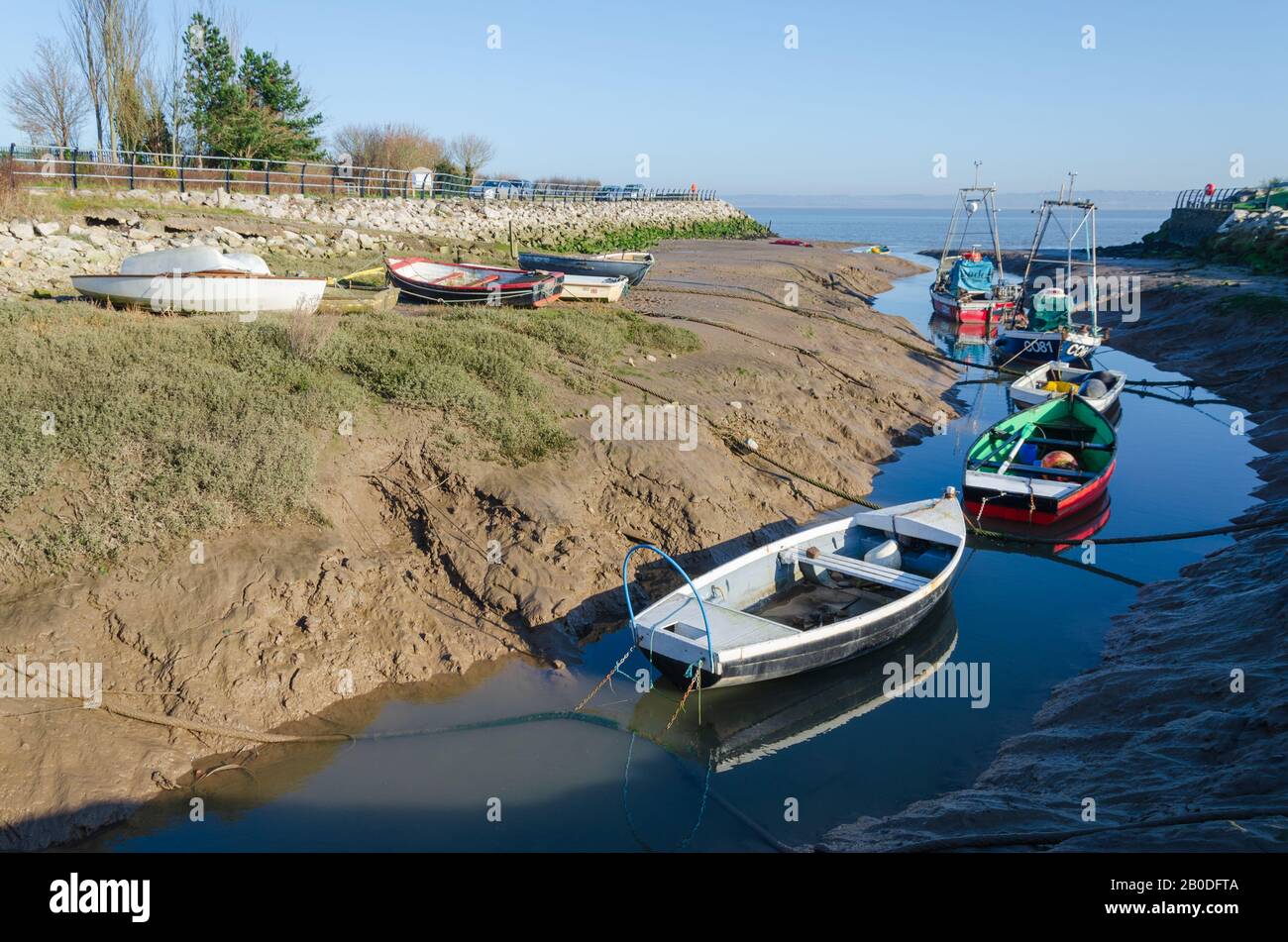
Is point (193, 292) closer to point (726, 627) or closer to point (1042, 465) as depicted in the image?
point (726, 627)

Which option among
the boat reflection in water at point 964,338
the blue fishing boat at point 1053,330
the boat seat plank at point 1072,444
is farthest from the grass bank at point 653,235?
the boat seat plank at point 1072,444

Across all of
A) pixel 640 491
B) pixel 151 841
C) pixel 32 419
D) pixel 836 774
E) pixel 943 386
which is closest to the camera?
pixel 151 841

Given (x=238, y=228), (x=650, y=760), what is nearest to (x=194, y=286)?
(x=650, y=760)

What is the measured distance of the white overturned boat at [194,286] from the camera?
50.1ft

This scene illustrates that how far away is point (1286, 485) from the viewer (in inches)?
651

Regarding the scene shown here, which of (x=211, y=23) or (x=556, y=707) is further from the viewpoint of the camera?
(x=211, y=23)

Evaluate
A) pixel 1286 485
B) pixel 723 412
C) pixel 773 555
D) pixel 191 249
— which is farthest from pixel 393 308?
pixel 1286 485

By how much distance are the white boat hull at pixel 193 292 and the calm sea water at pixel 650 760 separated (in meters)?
8.88

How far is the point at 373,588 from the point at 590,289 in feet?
47.0

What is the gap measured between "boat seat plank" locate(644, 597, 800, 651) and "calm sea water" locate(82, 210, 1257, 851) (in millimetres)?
621

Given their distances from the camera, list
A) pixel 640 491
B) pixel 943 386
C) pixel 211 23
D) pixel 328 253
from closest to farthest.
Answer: pixel 640 491, pixel 943 386, pixel 328 253, pixel 211 23

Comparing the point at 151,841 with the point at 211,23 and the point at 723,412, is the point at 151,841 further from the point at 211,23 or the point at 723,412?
the point at 211,23

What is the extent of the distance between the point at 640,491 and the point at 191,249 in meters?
9.57

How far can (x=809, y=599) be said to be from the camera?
11.6 meters
